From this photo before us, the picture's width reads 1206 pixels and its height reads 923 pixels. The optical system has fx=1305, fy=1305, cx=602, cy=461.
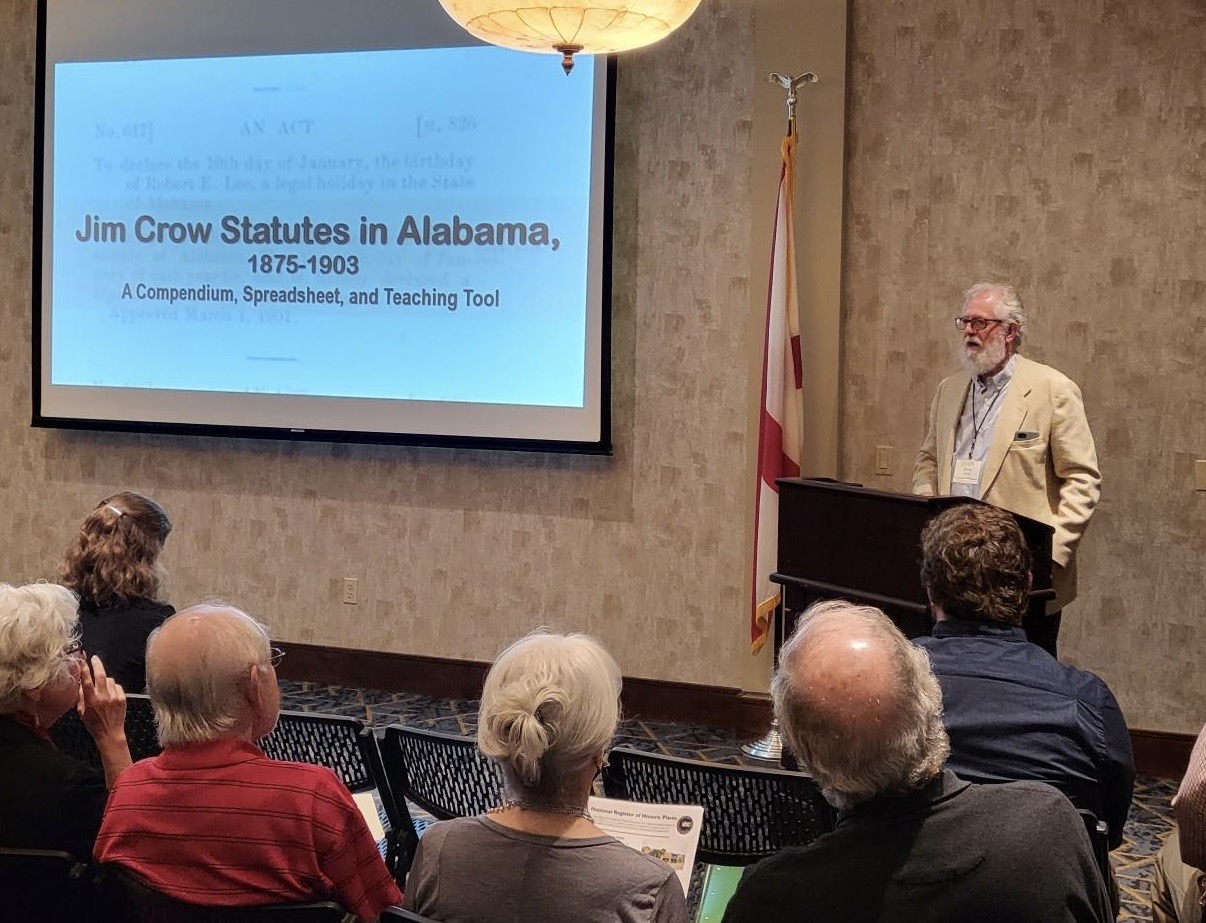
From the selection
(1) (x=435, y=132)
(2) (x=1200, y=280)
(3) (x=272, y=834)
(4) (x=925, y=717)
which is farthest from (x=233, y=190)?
(4) (x=925, y=717)

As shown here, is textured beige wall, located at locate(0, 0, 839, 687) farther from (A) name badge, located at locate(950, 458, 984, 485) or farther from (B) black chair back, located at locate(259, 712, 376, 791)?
(B) black chair back, located at locate(259, 712, 376, 791)

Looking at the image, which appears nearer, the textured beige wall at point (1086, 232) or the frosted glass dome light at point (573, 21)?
the frosted glass dome light at point (573, 21)

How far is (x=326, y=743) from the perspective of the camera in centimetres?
248

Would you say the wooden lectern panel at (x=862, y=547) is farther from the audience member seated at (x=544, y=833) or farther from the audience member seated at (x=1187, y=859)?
the audience member seated at (x=544, y=833)

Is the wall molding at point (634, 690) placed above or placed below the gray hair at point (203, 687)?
A: below

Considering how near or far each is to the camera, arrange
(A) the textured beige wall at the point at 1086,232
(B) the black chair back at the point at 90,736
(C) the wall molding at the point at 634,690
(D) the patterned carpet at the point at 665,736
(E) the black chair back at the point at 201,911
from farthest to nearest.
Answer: (C) the wall molding at the point at 634,690
(A) the textured beige wall at the point at 1086,232
(D) the patterned carpet at the point at 665,736
(B) the black chair back at the point at 90,736
(E) the black chair back at the point at 201,911

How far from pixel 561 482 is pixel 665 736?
3.77ft

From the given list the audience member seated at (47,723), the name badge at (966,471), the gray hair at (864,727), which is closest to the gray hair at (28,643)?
the audience member seated at (47,723)

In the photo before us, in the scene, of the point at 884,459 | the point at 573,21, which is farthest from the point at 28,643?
the point at 884,459

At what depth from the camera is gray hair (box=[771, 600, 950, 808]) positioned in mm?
1628

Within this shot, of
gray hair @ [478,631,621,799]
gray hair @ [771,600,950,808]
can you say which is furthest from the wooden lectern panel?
gray hair @ [478,631,621,799]

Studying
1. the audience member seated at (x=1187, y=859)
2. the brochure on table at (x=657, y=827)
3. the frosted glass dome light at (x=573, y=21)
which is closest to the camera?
the brochure on table at (x=657, y=827)

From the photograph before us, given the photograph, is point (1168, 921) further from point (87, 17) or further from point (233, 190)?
point (87, 17)

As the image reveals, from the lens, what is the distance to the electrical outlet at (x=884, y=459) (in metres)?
5.07
